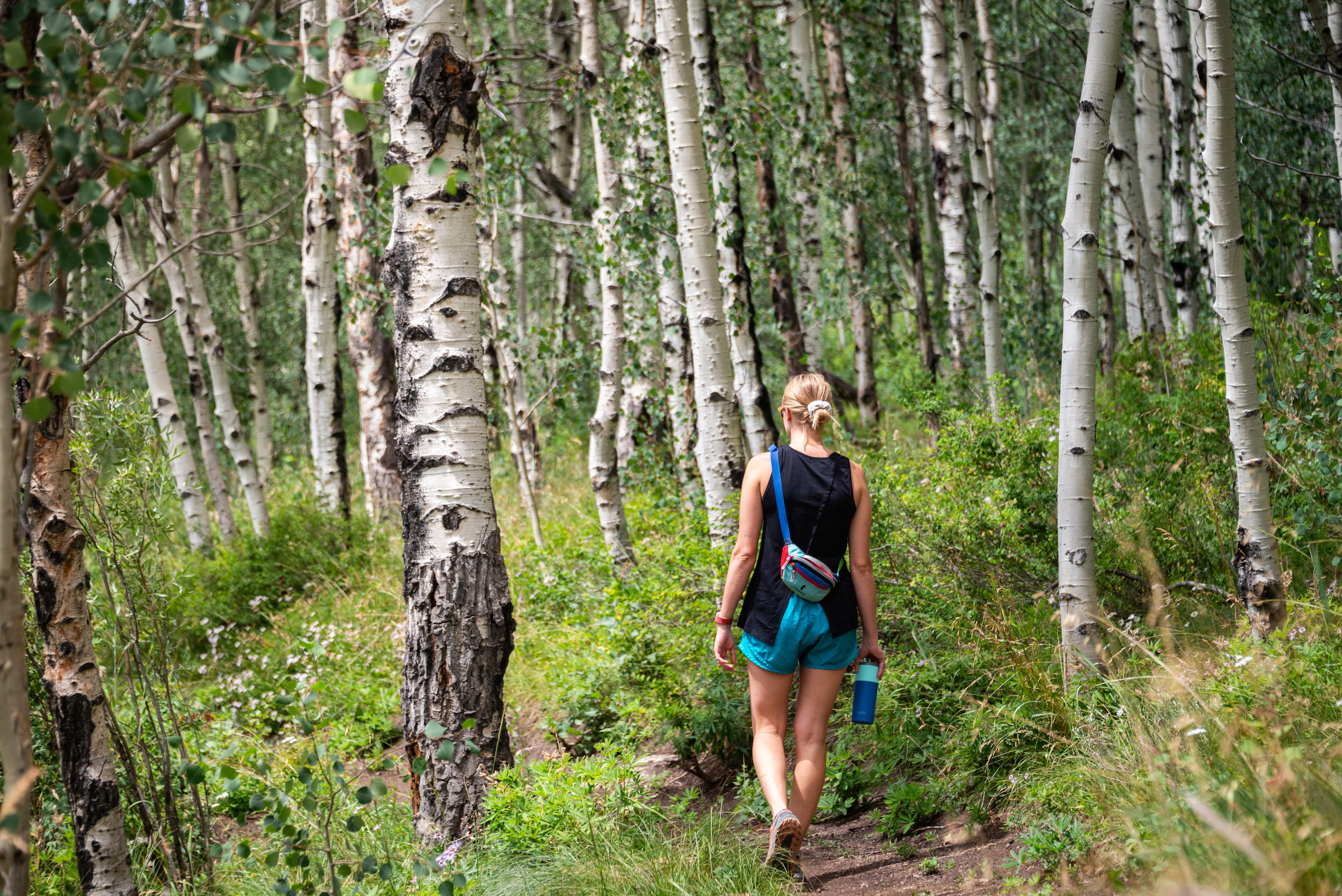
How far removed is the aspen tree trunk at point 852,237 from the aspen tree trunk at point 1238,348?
648cm

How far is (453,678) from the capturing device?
12.4 feet

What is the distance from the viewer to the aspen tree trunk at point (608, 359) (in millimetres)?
6965

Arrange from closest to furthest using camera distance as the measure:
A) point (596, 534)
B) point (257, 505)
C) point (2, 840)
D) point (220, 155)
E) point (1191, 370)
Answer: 1. point (2, 840)
2. point (1191, 370)
3. point (596, 534)
4. point (257, 505)
5. point (220, 155)

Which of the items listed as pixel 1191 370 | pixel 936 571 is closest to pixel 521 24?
pixel 1191 370

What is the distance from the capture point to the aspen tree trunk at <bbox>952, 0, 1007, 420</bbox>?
7.69 m

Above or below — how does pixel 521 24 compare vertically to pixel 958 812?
above

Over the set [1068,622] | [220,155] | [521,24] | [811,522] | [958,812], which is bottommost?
[958,812]

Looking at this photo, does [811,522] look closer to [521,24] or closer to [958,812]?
[958,812]

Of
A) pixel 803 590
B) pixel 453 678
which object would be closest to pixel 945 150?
pixel 803 590

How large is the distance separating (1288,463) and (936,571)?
199 centimetres

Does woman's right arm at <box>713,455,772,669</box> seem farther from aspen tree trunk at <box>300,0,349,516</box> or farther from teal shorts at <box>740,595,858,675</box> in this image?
aspen tree trunk at <box>300,0,349,516</box>

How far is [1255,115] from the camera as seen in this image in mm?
10391

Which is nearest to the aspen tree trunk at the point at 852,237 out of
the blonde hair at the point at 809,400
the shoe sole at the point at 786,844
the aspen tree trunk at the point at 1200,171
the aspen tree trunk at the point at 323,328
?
the aspen tree trunk at the point at 1200,171

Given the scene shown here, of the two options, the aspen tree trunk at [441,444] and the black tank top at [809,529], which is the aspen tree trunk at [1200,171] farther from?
the aspen tree trunk at [441,444]
